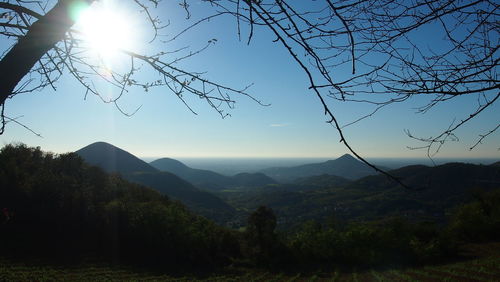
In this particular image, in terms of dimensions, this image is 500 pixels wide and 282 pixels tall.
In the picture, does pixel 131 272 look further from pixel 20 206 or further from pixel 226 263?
pixel 20 206

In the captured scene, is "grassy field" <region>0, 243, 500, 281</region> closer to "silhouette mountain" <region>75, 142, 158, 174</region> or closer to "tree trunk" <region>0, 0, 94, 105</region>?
"tree trunk" <region>0, 0, 94, 105</region>

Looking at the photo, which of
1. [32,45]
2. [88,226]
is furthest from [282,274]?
[32,45]

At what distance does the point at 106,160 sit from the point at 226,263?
12525 cm

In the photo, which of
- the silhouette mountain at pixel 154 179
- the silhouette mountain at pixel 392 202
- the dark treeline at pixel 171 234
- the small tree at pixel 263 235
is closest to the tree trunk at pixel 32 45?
the dark treeline at pixel 171 234

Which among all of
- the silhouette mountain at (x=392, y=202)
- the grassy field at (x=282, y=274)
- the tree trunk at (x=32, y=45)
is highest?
the tree trunk at (x=32, y=45)

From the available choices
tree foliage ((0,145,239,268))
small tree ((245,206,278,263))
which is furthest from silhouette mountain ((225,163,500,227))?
tree foliage ((0,145,239,268))

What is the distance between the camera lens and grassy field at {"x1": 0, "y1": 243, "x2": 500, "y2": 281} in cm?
1752

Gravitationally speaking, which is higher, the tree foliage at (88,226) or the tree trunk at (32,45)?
the tree trunk at (32,45)

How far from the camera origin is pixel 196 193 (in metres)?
134

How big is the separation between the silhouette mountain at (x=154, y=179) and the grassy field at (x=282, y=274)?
89.7m

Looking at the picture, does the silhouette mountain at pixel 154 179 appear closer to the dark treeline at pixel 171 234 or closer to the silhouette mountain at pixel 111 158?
the silhouette mountain at pixel 111 158

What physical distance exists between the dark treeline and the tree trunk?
28.5m

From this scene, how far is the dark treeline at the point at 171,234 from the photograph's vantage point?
85.4 ft

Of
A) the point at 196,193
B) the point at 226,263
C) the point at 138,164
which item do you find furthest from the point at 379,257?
the point at 138,164
